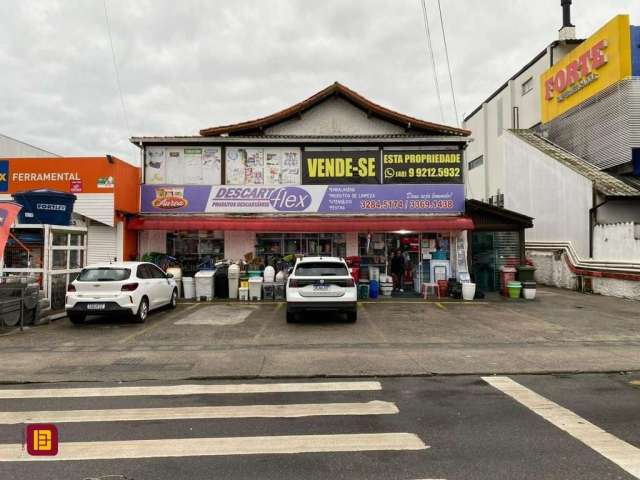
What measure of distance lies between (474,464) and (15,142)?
44858mm

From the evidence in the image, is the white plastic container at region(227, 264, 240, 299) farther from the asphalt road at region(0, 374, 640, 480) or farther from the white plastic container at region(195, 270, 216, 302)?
the asphalt road at region(0, 374, 640, 480)

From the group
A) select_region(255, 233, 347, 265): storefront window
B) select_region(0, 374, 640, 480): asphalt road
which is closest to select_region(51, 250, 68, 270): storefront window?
select_region(255, 233, 347, 265): storefront window

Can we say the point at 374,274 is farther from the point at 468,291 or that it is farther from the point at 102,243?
the point at 102,243

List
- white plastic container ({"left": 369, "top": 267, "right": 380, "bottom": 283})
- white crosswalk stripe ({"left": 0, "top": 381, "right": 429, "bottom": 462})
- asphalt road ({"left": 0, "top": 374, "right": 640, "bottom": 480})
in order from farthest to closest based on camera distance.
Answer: white plastic container ({"left": 369, "top": 267, "right": 380, "bottom": 283}) → white crosswalk stripe ({"left": 0, "top": 381, "right": 429, "bottom": 462}) → asphalt road ({"left": 0, "top": 374, "right": 640, "bottom": 480})

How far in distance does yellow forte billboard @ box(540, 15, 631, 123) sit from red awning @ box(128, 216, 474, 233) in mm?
12501

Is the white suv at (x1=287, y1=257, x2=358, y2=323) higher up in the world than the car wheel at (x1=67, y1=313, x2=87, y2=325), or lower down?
higher up

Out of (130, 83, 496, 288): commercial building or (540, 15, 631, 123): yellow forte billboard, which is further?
(540, 15, 631, 123): yellow forte billboard

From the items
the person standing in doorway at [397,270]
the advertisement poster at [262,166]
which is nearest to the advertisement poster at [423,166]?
the person standing in doorway at [397,270]

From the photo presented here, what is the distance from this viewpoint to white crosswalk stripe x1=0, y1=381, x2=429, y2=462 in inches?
160

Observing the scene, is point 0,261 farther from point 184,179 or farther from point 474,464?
point 474,464

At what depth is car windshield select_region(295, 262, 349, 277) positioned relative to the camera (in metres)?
10.9

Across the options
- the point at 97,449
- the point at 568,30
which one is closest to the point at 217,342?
the point at 97,449

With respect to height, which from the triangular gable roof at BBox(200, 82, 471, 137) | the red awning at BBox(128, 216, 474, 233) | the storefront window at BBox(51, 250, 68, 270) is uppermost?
the triangular gable roof at BBox(200, 82, 471, 137)

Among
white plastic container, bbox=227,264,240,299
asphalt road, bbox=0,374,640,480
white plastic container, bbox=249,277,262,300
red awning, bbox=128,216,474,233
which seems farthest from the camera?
red awning, bbox=128,216,474,233
